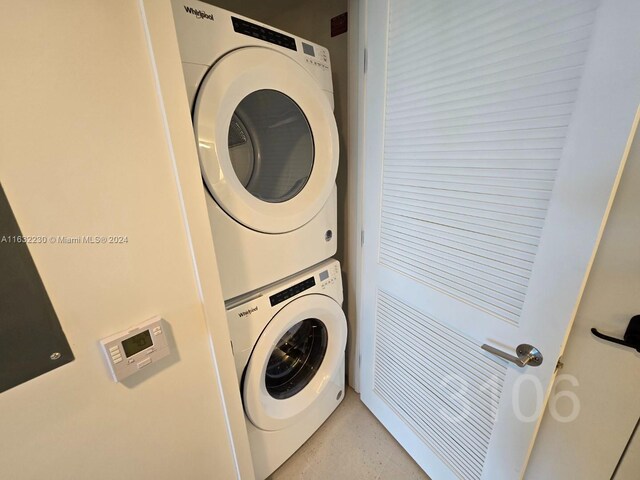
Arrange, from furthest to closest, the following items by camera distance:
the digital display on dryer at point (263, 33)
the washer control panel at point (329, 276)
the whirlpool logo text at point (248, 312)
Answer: the washer control panel at point (329, 276), the whirlpool logo text at point (248, 312), the digital display on dryer at point (263, 33)

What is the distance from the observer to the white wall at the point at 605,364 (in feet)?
1.88

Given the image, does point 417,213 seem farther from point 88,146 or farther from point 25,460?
point 25,460

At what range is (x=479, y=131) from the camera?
0.74 m

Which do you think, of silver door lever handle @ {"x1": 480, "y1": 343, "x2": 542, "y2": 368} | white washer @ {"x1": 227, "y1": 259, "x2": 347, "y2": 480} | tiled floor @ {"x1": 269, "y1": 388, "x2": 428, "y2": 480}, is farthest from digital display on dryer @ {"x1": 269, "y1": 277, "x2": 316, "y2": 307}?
tiled floor @ {"x1": 269, "y1": 388, "x2": 428, "y2": 480}

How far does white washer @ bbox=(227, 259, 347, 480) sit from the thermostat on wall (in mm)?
242

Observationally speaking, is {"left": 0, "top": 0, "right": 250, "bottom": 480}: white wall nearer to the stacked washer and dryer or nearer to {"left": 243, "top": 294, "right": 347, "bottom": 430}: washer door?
the stacked washer and dryer

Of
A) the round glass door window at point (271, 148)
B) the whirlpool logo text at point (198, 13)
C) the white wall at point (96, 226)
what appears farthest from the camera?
the round glass door window at point (271, 148)

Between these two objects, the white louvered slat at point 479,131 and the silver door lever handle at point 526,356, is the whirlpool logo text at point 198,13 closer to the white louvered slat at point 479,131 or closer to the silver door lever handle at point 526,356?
the white louvered slat at point 479,131

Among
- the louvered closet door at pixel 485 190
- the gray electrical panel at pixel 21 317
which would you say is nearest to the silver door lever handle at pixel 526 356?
the louvered closet door at pixel 485 190

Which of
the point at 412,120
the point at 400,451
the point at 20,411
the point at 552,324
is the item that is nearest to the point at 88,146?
the point at 20,411

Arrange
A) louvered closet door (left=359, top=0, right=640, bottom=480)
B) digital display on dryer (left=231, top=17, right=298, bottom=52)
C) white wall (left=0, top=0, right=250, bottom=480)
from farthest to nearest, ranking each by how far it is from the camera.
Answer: digital display on dryer (left=231, top=17, right=298, bottom=52), louvered closet door (left=359, top=0, right=640, bottom=480), white wall (left=0, top=0, right=250, bottom=480)

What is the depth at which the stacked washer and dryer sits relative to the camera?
0.74 meters

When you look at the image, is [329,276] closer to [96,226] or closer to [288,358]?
[288,358]

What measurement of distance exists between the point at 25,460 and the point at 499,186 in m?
1.26
